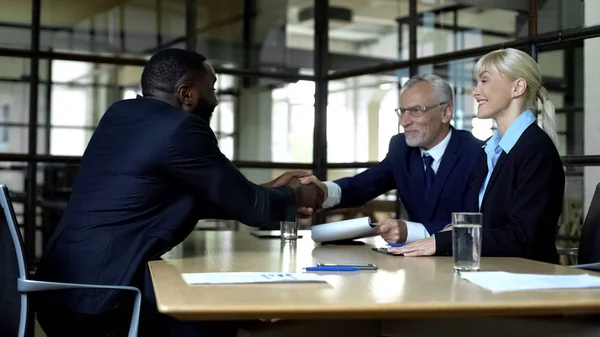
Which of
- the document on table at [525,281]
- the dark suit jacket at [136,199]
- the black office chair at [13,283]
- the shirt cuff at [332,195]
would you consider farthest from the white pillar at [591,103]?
the black office chair at [13,283]

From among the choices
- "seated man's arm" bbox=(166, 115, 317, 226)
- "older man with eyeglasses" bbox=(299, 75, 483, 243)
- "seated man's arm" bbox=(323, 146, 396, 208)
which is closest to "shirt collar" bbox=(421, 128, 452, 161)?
"older man with eyeglasses" bbox=(299, 75, 483, 243)

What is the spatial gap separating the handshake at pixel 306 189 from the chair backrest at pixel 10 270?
3.44 feet

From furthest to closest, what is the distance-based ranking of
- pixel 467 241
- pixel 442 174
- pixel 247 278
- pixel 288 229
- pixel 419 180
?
1. pixel 419 180
2. pixel 442 174
3. pixel 288 229
4. pixel 467 241
5. pixel 247 278

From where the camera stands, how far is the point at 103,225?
1.93m

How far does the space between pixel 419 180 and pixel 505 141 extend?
0.60 meters

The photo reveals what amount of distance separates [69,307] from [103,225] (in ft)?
0.72

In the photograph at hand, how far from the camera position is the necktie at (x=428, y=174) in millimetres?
2810

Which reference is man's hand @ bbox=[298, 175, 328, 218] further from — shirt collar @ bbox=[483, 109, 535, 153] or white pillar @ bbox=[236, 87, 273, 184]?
white pillar @ bbox=[236, 87, 273, 184]

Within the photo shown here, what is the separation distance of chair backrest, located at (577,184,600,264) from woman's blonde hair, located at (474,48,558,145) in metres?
0.24

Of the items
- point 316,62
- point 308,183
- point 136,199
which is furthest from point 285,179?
point 316,62

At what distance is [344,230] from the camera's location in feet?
7.91

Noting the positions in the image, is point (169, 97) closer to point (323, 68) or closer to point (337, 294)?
point (337, 294)

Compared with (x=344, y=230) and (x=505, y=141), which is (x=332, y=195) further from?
(x=505, y=141)

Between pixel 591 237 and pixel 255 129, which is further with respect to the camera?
pixel 255 129
